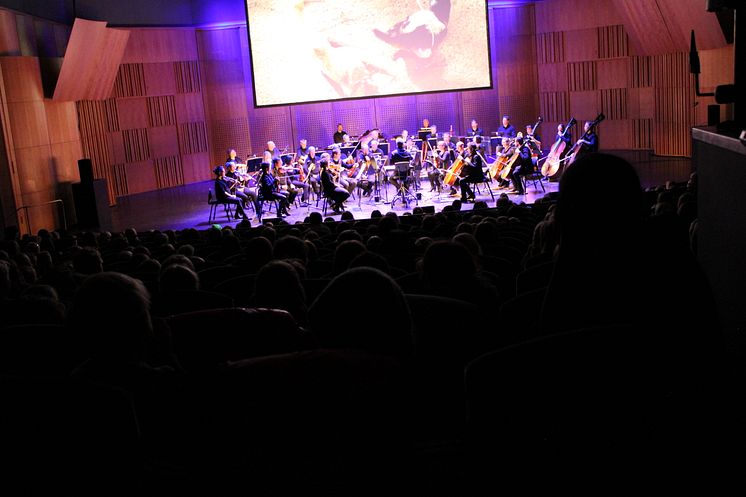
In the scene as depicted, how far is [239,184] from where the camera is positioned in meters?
16.1

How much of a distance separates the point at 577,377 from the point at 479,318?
1213mm

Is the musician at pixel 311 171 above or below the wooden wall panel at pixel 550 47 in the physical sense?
below

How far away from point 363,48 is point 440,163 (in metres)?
4.73

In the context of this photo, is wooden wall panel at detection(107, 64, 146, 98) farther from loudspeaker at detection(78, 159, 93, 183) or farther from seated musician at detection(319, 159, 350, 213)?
seated musician at detection(319, 159, 350, 213)

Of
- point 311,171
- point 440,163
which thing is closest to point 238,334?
point 311,171

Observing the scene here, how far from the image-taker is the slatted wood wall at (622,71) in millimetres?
18547

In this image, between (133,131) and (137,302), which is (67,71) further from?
(137,302)

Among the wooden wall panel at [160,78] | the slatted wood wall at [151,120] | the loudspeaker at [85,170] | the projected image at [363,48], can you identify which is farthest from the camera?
the wooden wall panel at [160,78]

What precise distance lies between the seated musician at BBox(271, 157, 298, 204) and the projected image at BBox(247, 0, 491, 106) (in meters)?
3.81

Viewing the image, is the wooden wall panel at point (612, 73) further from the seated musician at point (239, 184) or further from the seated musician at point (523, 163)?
the seated musician at point (239, 184)

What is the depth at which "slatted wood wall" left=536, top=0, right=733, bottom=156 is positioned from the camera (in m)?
18.5

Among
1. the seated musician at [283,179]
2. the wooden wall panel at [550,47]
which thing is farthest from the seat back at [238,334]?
the wooden wall panel at [550,47]

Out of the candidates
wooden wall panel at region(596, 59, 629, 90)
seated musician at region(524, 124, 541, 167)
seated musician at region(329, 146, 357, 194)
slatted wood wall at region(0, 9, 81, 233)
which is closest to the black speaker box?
slatted wood wall at region(0, 9, 81, 233)

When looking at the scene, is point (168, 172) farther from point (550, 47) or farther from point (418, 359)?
point (418, 359)
